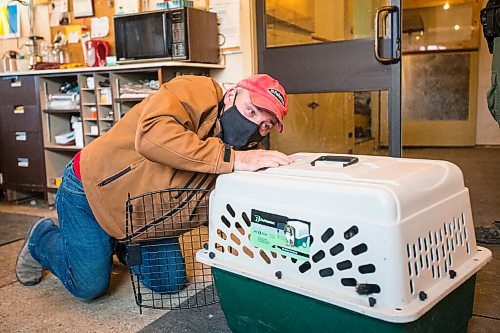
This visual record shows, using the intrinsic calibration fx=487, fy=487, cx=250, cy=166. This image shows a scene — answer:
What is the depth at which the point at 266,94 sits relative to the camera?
1365 mm

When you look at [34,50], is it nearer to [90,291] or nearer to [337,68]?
[337,68]

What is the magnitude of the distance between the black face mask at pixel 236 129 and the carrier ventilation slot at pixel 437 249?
578 mm

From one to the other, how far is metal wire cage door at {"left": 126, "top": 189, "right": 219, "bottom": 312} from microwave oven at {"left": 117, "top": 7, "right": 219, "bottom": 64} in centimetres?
136

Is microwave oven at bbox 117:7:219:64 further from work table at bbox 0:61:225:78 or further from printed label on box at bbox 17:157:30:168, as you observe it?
printed label on box at bbox 17:157:30:168

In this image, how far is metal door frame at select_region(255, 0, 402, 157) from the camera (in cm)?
241

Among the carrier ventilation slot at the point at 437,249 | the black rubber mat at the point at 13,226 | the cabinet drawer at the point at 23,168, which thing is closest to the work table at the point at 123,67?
the cabinet drawer at the point at 23,168

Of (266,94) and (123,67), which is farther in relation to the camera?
(123,67)

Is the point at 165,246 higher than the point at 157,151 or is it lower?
lower

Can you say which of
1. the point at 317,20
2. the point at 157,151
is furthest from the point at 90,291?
the point at 317,20

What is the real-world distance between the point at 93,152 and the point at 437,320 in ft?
3.50

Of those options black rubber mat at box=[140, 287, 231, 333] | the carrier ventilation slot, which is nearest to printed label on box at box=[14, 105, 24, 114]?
black rubber mat at box=[140, 287, 231, 333]

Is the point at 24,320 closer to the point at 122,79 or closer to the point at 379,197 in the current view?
the point at 379,197

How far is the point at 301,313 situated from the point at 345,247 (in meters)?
0.21

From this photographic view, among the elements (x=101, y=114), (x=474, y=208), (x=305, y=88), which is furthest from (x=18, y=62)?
(x=474, y=208)
